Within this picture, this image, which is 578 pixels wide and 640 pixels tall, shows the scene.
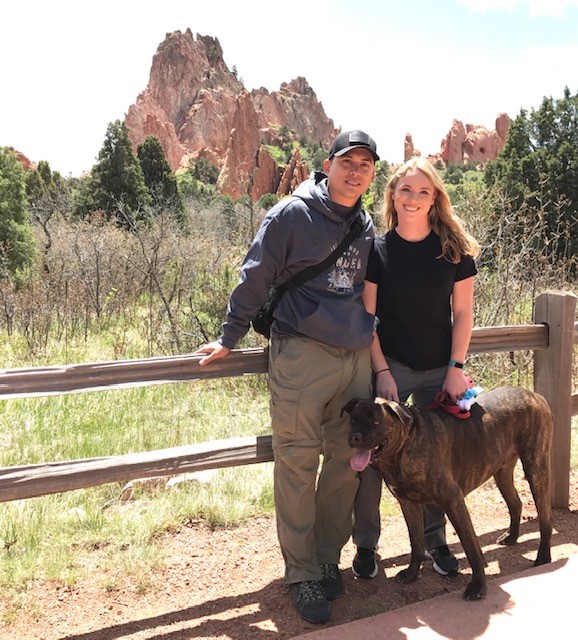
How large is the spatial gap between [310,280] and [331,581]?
154 centimetres

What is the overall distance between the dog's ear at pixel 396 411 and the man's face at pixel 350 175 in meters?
0.94

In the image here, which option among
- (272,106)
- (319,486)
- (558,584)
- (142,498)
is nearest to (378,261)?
(319,486)

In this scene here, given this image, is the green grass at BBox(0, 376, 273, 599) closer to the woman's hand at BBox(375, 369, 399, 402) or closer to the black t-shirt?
the woman's hand at BBox(375, 369, 399, 402)

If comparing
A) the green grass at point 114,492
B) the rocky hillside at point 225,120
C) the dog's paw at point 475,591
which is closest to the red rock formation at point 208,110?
the rocky hillside at point 225,120

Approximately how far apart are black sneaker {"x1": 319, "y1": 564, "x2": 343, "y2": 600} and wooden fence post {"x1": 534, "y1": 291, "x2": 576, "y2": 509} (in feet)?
6.13

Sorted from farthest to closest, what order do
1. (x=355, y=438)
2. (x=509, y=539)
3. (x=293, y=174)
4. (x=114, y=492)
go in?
(x=293, y=174)
(x=114, y=492)
(x=509, y=539)
(x=355, y=438)

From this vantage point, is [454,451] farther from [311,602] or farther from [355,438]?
[311,602]

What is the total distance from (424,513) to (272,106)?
471 ft

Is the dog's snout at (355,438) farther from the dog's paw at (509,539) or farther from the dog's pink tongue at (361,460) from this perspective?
the dog's paw at (509,539)

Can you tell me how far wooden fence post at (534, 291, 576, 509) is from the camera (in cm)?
419

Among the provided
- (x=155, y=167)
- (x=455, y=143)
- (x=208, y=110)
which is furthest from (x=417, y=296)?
(x=208, y=110)

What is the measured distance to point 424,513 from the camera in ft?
11.8

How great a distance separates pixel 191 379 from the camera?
132 inches

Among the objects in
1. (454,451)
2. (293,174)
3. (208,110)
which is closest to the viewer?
(454,451)
